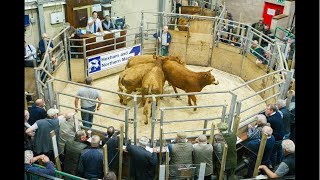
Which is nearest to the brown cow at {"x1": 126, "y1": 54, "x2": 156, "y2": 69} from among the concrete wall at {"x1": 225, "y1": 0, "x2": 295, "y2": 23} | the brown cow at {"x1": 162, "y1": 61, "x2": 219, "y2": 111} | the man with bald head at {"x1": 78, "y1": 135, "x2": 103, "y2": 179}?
Answer: the brown cow at {"x1": 162, "y1": 61, "x2": 219, "y2": 111}

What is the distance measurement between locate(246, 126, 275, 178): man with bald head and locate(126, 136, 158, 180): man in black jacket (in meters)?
1.69

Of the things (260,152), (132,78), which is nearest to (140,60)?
(132,78)

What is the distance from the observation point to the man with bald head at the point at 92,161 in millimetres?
5109

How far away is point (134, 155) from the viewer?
17.9 feet

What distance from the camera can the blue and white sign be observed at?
9.45 metres

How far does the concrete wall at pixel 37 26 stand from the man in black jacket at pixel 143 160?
568 cm

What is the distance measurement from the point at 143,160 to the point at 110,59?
196 inches

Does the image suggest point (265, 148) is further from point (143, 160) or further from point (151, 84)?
point (151, 84)

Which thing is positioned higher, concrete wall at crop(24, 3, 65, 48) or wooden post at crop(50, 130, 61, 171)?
concrete wall at crop(24, 3, 65, 48)

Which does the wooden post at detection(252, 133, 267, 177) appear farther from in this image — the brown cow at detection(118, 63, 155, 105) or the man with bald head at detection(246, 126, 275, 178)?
the brown cow at detection(118, 63, 155, 105)

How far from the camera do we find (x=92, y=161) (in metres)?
5.11

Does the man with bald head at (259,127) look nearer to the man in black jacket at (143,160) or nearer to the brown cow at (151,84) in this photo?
the man in black jacket at (143,160)

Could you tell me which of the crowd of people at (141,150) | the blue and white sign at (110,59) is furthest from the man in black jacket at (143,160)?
the blue and white sign at (110,59)

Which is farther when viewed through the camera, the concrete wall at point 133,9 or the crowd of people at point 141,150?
the concrete wall at point 133,9
